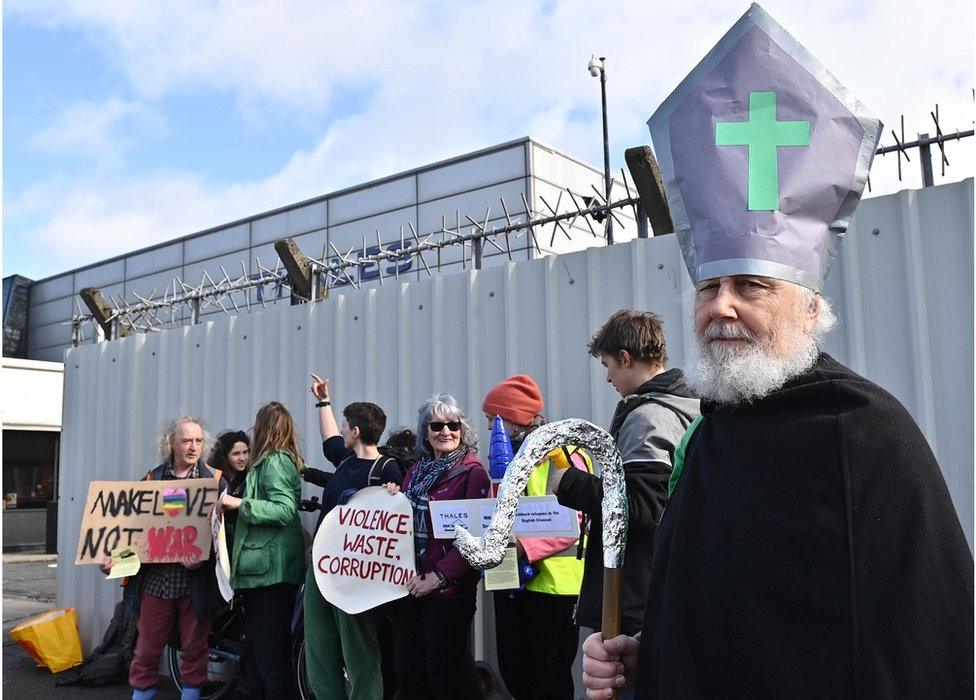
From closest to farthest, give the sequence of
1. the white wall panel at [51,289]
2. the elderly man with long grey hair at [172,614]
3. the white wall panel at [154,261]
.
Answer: the elderly man with long grey hair at [172,614] → the white wall panel at [154,261] → the white wall panel at [51,289]

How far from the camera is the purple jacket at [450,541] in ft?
12.4

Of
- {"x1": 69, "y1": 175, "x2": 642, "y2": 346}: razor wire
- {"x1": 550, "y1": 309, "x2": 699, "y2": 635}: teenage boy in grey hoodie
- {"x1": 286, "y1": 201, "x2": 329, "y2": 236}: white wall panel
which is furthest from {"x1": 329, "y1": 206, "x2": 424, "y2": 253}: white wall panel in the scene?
{"x1": 550, "y1": 309, "x2": 699, "y2": 635}: teenage boy in grey hoodie

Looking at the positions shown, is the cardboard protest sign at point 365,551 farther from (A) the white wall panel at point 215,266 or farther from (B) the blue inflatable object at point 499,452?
(A) the white wall panel at point 215,266

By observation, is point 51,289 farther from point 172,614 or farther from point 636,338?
point 636,338

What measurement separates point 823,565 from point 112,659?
570 cm

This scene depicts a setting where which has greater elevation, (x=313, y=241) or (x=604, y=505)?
(x=313, y=241)

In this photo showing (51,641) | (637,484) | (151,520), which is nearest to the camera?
(637,484)

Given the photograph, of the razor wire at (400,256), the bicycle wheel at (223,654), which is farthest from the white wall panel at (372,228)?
the bicycle wheel at (223,654)

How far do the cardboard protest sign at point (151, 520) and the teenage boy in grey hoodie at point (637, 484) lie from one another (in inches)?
122

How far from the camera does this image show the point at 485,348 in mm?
4777

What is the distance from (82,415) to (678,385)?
5.69m

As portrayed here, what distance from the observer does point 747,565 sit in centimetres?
139

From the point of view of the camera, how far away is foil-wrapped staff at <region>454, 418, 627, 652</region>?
1.71 metres

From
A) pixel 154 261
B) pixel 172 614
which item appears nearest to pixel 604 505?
pixel 172 614
